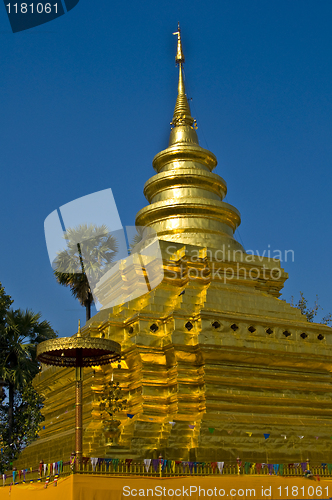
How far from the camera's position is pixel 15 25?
1432cm

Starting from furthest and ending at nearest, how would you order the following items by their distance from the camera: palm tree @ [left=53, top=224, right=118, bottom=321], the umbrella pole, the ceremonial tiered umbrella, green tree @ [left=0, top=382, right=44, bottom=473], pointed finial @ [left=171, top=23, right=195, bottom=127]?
palm tree @ [left=53, top=224, right=118, bottom=321], green tree @ [left=0, top=382, right=44, bottom=473], pointed finial @ [left=171, top=23, right=195, bottom=127], the ceremonial tiered umbrella, the umbrella pole

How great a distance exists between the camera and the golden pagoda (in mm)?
14609

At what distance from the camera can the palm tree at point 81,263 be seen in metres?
28.7

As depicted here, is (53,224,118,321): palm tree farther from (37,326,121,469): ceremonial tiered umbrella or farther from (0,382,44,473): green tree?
(37,326,121,469): ceremonial tiered umbrella

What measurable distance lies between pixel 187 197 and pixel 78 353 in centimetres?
858

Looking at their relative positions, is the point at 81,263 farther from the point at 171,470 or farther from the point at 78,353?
the point at 171,470

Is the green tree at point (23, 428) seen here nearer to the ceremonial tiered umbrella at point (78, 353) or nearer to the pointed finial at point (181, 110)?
the ceremonial tiered umbrella at point (78, 353)

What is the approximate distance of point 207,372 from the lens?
15430 millimetres

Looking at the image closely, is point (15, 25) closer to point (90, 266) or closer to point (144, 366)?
point (144, 366)

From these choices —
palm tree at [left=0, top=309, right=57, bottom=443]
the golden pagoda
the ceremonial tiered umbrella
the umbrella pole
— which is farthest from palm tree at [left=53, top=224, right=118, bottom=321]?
the umbrella pole

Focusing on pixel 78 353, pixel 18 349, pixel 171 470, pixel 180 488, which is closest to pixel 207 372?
pixel 171 470

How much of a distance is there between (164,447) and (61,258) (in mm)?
16150

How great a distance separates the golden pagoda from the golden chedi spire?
154mm

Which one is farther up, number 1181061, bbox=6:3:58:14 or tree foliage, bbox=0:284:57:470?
number 1181061, bbox=6:3:58:14
